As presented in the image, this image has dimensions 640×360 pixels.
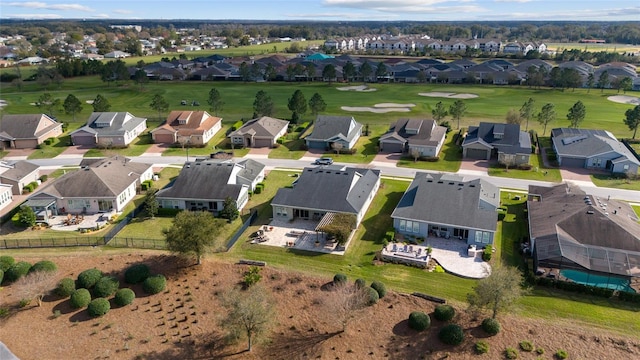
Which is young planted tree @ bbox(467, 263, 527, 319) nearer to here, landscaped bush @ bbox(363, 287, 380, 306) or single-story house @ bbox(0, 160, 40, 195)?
landscaped bush @ bbox(363, 287, 380, 306)

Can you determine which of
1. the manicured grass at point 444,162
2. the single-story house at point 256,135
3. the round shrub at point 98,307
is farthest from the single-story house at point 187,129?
the round shrub at point 98,307

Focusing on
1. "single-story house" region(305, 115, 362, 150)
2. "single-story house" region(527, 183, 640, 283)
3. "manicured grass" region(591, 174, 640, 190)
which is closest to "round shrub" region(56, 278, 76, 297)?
"single-story house" region(527, 183, 640, 283)

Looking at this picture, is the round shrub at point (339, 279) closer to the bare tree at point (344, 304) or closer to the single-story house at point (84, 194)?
the bare tree at point (344, 304)

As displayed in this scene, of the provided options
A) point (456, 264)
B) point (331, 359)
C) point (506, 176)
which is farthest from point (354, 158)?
point (331, 359)

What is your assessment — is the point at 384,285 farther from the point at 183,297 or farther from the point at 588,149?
the point at 588,149

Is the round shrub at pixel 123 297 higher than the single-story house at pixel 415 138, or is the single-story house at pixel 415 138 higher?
the single-story house at pixel 415 138

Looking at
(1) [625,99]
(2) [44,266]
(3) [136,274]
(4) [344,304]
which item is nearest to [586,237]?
(4) [344,304]
